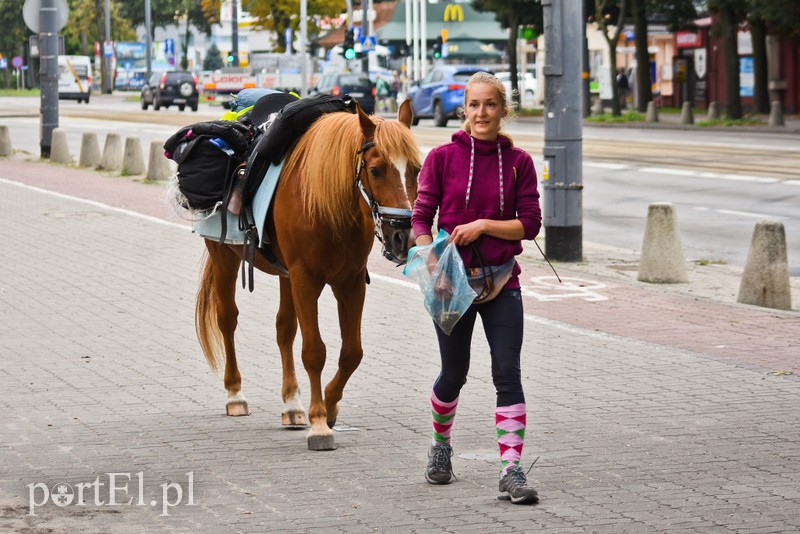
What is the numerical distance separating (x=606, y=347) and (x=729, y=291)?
325 centimetres

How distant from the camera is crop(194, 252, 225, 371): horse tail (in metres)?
8.26

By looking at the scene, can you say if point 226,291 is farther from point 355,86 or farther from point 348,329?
point 355,86

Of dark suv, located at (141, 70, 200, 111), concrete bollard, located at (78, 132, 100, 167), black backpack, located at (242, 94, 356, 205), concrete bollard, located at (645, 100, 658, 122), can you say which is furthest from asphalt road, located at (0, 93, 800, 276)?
dark suv, located at (141, 70, 200, 111)

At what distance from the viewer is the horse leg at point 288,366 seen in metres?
7.46

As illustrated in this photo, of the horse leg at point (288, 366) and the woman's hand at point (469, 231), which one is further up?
the woman's hand at point (469, 231)

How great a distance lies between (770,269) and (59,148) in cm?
1968

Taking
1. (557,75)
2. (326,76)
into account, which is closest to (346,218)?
(557,75)

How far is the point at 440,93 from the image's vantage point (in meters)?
44.6

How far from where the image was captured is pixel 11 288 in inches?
488

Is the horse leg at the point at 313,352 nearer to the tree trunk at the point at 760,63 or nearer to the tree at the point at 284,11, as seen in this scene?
the tree trunk at the point at 760,63

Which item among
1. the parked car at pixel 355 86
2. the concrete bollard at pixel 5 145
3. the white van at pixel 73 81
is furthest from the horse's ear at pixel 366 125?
the white van at pixel 73 81

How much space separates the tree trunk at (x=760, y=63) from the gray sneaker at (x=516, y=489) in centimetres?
4055

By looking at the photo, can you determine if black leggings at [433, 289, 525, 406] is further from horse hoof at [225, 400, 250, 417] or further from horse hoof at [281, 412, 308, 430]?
horse hoof at [225, 400, 250, 417]

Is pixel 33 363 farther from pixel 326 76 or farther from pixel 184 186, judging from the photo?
pixel 326 76
